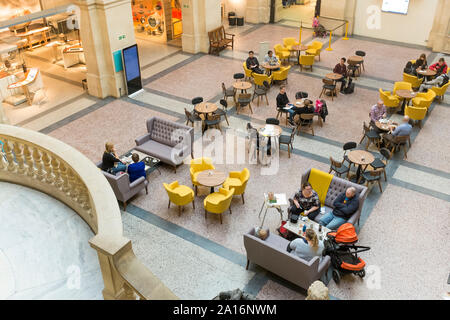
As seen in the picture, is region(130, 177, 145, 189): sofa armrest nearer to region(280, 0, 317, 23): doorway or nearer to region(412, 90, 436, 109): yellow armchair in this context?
region(412, 90, 436, 109): yellow armchair

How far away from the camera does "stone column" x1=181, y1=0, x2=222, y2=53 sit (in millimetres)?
16188

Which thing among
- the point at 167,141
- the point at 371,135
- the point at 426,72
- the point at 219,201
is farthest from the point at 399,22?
the point at 219,201

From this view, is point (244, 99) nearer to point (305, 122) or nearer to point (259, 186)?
point (305, 122)

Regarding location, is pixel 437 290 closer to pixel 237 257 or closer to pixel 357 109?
pixel 237 257

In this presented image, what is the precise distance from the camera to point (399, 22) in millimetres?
17797

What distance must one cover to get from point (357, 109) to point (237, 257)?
7.10m

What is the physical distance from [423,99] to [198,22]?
8761mm

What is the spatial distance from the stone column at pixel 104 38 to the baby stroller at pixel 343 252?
8.91 meters

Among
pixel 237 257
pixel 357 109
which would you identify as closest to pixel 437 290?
pixel 237 257

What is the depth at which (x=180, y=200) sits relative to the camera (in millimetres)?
8641

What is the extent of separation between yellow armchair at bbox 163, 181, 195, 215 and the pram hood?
294cm

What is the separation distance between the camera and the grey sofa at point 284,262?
267 inches

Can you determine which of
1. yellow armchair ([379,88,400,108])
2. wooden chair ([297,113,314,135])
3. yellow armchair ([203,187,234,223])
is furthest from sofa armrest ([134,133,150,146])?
yellow armchair ([379,88,400,108])
